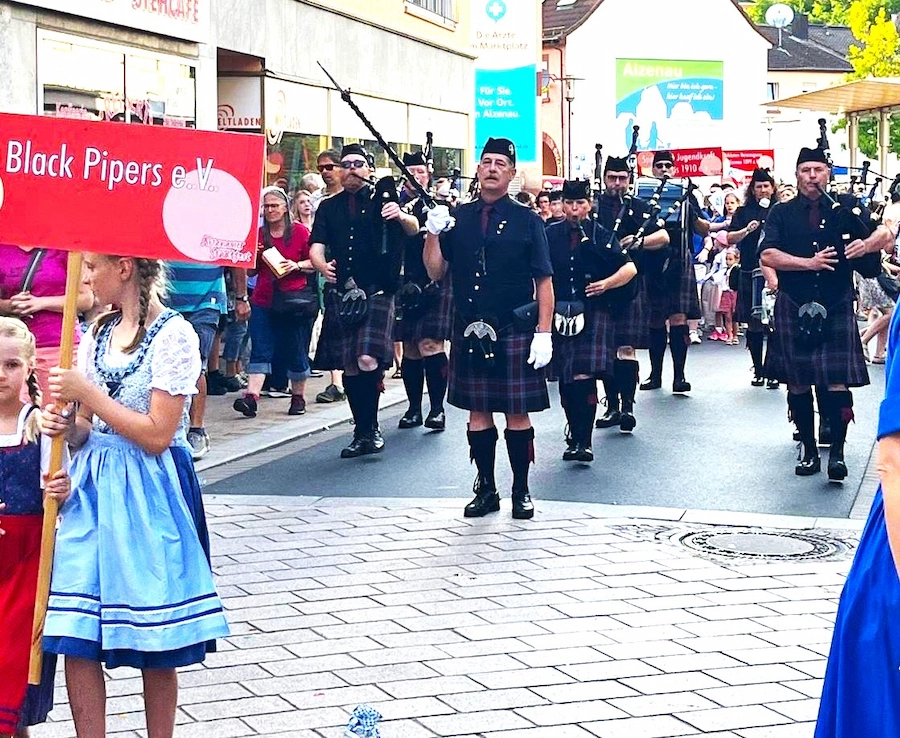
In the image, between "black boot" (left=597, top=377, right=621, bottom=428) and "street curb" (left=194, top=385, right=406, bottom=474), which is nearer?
"street curb" (left=194, top=385, right=406, bottom=474)

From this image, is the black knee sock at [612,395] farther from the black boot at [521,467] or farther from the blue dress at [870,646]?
the blue dress at [870,646]

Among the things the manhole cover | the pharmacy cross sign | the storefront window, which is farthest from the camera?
the pharmacy cross sign

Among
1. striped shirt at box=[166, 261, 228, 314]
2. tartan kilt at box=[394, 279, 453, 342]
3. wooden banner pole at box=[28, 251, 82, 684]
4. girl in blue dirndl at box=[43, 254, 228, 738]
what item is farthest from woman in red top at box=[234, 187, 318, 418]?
wooden banner pole at box=[28, 251, 82, 684]

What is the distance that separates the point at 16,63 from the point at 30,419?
905cm

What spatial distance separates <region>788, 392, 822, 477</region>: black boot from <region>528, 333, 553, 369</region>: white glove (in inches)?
83.7

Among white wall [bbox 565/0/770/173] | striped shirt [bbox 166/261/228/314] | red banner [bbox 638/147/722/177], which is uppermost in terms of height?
white wall [bbox 565/0/770/173]

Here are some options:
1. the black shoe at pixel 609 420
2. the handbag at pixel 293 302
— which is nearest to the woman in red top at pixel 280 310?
the handbag at pixel 293 302

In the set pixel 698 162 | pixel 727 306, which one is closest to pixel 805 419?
pixel 727 306

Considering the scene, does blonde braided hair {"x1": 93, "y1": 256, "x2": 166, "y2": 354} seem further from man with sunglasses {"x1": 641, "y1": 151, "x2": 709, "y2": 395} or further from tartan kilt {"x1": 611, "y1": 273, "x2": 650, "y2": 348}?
man with sunglasses {"x1": 641, "y1": 151, "x2": 709, "y2": 395}

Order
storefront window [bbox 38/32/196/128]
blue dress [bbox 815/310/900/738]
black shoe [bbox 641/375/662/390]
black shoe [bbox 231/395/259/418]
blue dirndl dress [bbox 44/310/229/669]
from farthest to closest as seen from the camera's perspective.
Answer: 1. black shoe [bbox 641/375/662/390]
2. storefront window [bbox 38/32/196/128]
3. black shoe [bbox 231/395/259/418]
4. blue dirndl dress [bbox 44/310/229/669]
5. blue dress [bbox 815/310/900/738]

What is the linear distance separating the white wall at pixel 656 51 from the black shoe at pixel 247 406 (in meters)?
46.6

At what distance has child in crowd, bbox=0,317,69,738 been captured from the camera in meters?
4.48

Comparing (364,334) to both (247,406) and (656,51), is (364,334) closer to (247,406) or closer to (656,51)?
(247,406)

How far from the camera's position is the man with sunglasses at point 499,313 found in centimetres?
868
